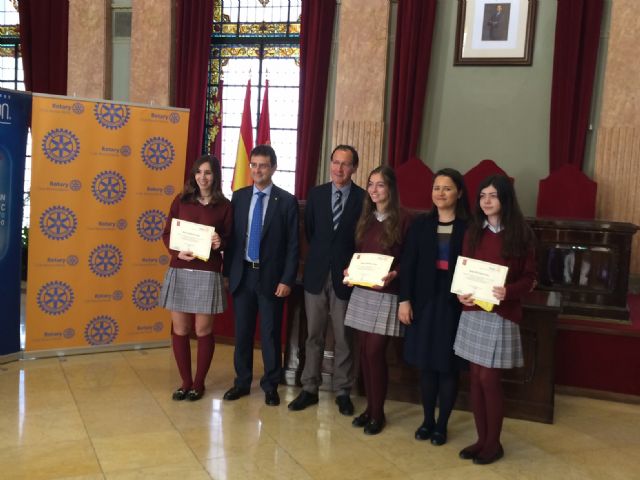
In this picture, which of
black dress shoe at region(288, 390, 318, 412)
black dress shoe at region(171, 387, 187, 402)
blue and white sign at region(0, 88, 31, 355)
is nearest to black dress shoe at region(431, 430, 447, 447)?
black dress shoe at region(288, 390, 318, 412)

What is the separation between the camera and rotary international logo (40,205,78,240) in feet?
15.7

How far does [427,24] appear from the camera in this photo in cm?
650

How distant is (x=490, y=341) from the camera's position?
3166 millimetres

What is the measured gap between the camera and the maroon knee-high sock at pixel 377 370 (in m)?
3.64

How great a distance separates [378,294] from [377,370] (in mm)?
431

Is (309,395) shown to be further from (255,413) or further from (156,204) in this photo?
(156,204)

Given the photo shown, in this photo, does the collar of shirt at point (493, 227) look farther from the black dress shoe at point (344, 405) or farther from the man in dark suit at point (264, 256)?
the black dress shoe at point (344, 405)

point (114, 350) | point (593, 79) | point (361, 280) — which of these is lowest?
point (114, 350)

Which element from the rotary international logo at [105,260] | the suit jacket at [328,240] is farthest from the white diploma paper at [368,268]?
the rotary international logo at [105,260]

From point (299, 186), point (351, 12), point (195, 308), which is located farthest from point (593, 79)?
point (195, 308)

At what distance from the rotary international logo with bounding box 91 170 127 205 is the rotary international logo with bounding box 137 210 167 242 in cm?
24

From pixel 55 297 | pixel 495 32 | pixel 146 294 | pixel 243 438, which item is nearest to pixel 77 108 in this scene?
pixel 55 297

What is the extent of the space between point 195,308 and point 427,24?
13.3ft

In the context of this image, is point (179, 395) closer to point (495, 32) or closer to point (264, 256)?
point (264, 256)
